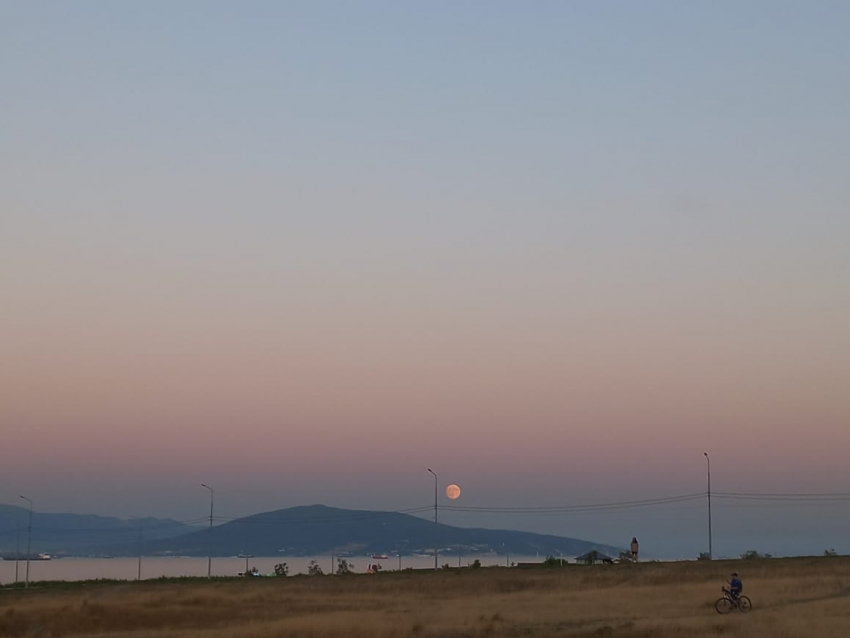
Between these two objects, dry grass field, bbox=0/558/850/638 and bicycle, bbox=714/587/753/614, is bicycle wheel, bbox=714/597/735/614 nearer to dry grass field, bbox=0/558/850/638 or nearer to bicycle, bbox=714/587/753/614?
bicycle, bbox=714/587/753/614

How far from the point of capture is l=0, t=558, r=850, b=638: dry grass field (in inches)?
1779

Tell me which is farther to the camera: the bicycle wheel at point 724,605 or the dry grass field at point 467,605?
the bicycle wheel at point 724,605

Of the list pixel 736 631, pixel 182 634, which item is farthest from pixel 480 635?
pixel 182 634

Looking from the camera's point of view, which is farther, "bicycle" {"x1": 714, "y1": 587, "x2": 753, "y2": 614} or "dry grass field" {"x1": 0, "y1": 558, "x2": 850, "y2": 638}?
"bicycle" {"x1": 714, "y1": 587, "x2": 753, "y2": 614}

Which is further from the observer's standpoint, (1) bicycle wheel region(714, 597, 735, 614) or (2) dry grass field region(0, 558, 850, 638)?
(1) bicycle wheel region(714, 597, 735, 614)

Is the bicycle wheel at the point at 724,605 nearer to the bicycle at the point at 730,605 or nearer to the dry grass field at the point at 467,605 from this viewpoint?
the bicycle at the point at 730,605

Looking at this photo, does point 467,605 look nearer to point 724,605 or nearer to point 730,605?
point 724,605

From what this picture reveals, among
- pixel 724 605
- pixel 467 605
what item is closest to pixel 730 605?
pixel 724 605

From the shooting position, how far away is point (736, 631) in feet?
138

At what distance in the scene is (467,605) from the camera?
202ft

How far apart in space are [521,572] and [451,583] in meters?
9.57

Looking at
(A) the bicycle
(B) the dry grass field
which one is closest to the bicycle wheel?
(A) the bicycle

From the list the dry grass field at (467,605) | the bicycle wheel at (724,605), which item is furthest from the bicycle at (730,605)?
the dry grass field at (467,605)

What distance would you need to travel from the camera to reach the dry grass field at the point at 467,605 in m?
45.2
